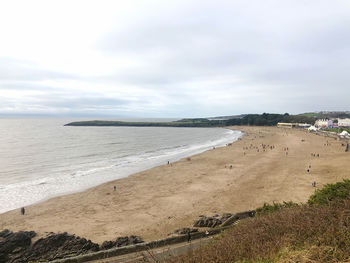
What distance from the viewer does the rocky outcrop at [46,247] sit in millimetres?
10938

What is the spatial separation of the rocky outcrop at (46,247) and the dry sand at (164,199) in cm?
147

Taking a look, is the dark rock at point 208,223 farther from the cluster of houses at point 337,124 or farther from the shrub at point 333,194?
the cluster of houses at point 337,124

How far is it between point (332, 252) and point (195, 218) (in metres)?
11.5

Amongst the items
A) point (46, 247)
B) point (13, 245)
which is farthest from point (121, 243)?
point (13, 245)

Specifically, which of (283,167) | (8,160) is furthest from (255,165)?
(8,160)

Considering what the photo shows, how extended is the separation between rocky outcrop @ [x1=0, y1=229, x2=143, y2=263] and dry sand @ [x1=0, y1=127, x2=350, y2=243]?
1.47m

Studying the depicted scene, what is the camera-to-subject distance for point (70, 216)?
16750 mm

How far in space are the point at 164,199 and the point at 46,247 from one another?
10.2m

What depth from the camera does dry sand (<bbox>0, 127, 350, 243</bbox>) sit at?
1493cm

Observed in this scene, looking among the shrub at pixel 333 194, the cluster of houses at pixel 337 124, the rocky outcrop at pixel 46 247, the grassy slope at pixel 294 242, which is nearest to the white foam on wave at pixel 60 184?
the rocky outcrop at pixel 46 247

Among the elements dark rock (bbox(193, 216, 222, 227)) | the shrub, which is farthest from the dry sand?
the shrub

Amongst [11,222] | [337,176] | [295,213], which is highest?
[295,213]

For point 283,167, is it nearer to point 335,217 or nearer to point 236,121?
point 335,217

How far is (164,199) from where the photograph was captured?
19797mm
